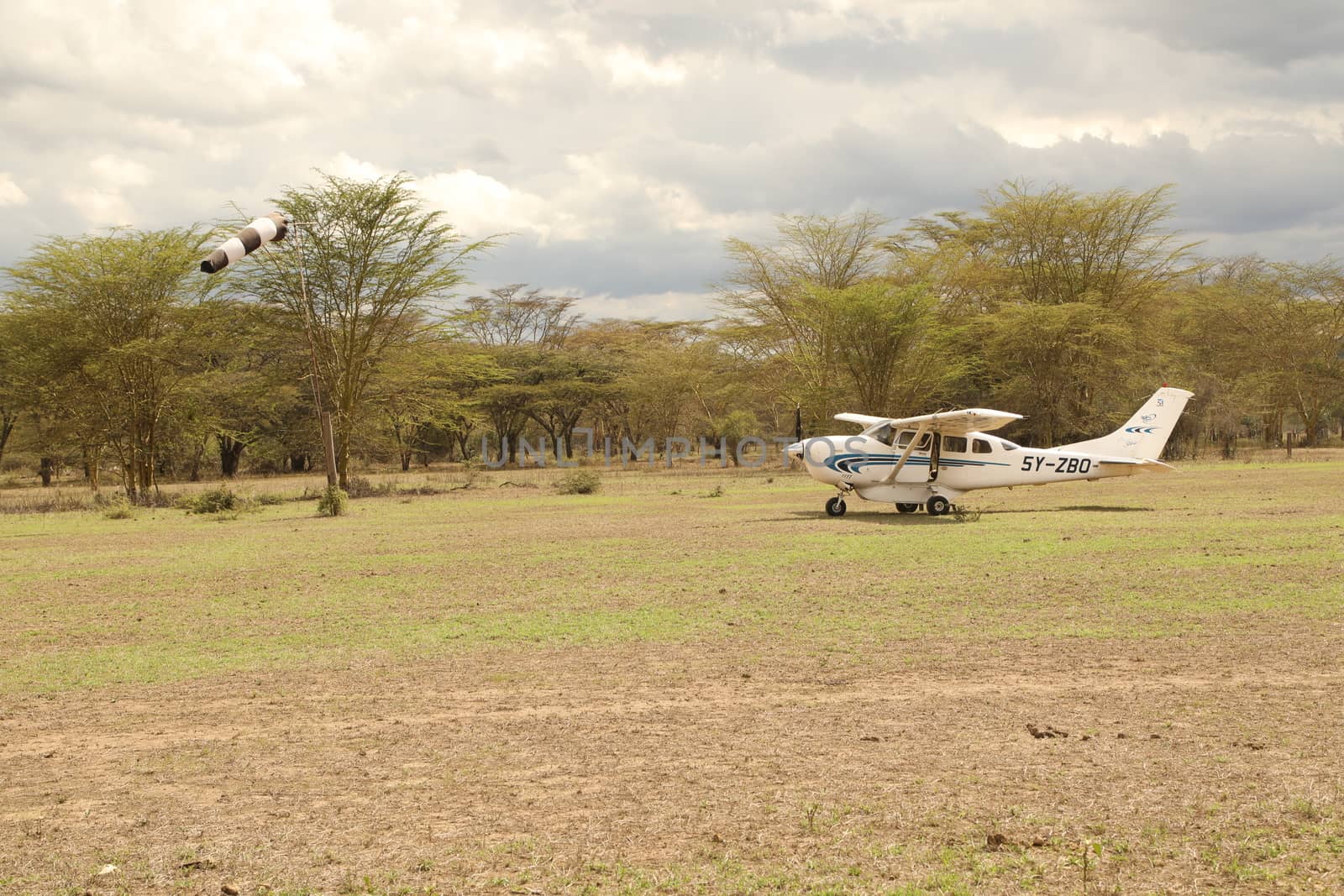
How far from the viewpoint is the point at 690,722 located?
6.16 meters

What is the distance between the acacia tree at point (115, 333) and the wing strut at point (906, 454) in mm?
A: 23199

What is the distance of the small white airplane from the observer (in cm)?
1975

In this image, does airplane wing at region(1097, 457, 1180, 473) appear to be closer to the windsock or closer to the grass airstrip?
the grass airstrip

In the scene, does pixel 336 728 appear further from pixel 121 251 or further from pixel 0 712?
pixel 121 251

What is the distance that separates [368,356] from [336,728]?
29862 mm

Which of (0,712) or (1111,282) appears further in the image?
(1111,282)

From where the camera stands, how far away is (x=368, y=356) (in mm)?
34500

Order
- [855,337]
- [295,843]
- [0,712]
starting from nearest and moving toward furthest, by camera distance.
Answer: [295,843] < [0,712] < [855,337]

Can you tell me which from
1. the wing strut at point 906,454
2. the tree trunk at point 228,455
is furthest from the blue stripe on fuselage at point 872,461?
the tree trunk at point 228,455

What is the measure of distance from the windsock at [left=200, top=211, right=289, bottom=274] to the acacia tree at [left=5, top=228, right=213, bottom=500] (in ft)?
48.3

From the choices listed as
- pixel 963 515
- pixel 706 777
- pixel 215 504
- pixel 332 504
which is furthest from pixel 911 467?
pixel 215 504

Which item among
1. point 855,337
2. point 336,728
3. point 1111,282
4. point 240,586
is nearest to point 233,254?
point 240,586

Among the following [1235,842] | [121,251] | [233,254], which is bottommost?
[1235,842]

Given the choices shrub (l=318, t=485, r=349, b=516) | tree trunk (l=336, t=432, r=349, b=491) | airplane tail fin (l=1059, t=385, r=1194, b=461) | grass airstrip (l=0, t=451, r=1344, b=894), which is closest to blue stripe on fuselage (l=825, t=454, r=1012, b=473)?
airplane tail fin (l=1059, t=385, r=1194, b=461)
